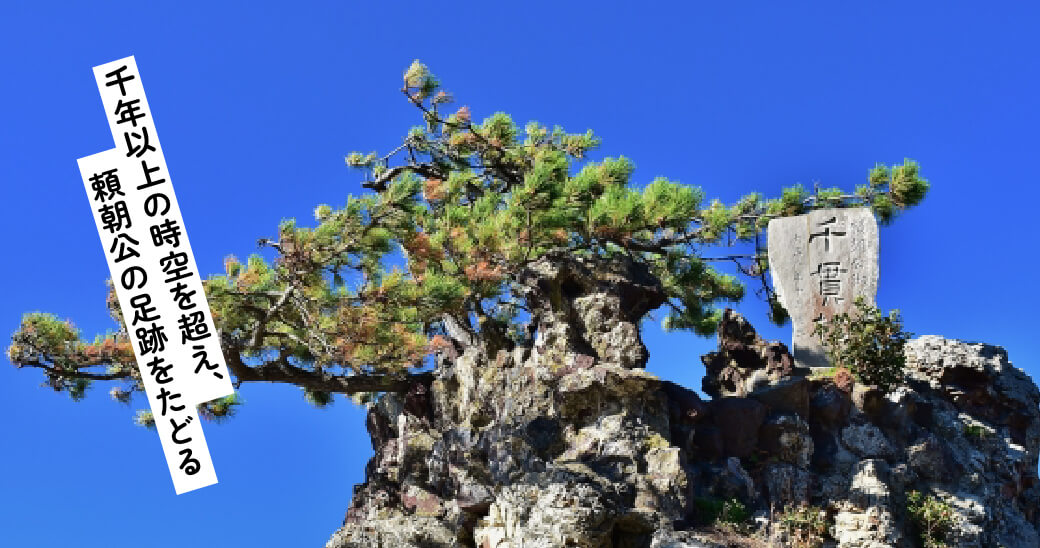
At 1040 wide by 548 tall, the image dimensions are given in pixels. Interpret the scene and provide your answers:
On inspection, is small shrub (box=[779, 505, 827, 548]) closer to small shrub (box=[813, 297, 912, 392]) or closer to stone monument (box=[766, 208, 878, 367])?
small shrub (box=[813, 297, 912, 392])

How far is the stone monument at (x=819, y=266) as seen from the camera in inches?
426

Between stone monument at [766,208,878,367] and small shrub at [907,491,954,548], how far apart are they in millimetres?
2141

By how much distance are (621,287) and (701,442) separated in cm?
158

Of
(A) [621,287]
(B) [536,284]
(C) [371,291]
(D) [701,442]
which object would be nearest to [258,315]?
(C) [371,291]

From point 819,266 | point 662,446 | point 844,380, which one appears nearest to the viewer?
point 662,446

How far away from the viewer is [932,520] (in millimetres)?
8828

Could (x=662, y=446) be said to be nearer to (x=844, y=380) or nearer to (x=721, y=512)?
(x=721, y=512)

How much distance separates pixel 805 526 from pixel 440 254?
3.63m

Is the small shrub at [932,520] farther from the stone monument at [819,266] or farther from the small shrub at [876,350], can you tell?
the stone monument at [819,266]

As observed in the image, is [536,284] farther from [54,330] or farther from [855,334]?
[54,330]

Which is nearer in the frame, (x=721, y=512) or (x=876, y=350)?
(x=721, y=512)

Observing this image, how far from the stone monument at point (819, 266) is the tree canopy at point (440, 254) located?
59 cm

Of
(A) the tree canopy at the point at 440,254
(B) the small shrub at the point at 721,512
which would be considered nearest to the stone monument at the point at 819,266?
(A) the tree canopy at the point at 440,254

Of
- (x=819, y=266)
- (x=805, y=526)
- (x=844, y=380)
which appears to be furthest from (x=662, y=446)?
(x=819, y=266)
